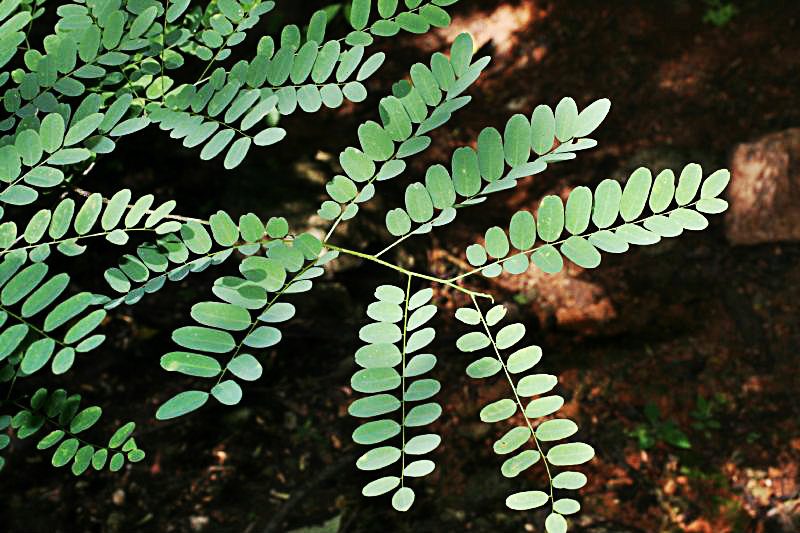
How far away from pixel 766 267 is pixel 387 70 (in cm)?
216

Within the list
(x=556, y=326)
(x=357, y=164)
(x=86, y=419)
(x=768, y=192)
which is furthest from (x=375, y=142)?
(x=768, y=192)

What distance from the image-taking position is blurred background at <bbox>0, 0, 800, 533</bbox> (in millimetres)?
2846

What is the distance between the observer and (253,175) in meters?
3.30

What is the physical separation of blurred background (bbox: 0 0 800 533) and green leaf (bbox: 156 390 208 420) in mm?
1899

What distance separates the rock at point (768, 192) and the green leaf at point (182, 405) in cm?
323

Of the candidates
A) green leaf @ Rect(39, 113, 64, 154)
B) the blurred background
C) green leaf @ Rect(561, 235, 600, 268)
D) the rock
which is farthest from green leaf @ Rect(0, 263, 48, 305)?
the rock

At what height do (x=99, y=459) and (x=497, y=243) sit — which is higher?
(x=497, y=243)

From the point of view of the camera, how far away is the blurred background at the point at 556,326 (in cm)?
285

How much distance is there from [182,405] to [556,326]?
8.68ft

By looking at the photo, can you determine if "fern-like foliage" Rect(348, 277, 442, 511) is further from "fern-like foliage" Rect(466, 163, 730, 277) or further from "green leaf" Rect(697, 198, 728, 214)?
"green leaf" Rect(697, 198, 728, 214)

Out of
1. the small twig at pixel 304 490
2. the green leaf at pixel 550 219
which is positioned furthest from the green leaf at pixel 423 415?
the small twig at pixel 304 490

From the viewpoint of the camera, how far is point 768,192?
3578mm

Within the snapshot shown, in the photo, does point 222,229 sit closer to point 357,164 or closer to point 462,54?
point 357,164

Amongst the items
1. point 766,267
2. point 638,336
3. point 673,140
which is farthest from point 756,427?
point 673,140
